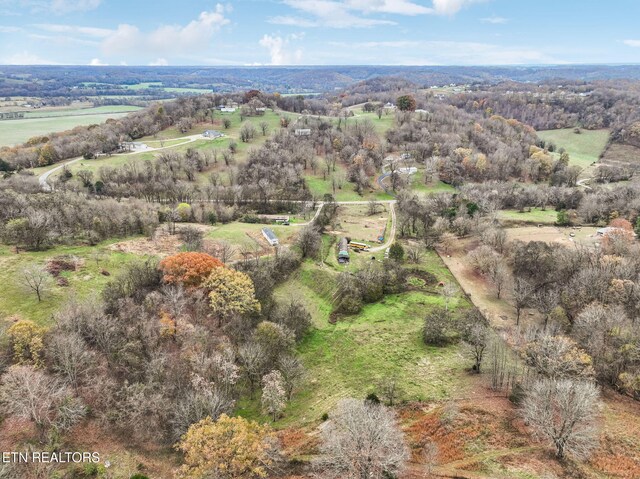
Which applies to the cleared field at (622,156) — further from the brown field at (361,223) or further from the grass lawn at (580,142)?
the brown field at (361,223)

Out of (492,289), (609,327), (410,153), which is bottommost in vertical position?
(492,289)

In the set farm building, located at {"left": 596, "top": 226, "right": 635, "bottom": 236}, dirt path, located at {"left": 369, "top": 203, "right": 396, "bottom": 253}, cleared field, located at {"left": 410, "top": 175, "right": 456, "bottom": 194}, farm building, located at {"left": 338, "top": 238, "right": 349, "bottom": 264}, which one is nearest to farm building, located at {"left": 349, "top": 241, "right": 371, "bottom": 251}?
farm building, located at {"left": 338, "top": 238, "right": 349, "bottom": 264}

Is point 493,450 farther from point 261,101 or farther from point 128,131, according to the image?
point 261,101

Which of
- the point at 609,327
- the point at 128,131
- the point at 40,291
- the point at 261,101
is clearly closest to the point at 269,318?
the point at 40,291

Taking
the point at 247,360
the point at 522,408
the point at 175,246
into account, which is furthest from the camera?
the point at 175,246

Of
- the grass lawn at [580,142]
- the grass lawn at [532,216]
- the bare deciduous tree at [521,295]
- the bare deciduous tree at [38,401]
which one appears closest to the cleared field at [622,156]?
the grass lawn at [580,142]

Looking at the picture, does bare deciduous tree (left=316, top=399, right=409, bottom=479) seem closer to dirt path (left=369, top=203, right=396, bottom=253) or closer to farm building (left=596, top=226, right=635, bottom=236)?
dirt path (left=369, top=203, right=396, bottom=253)
